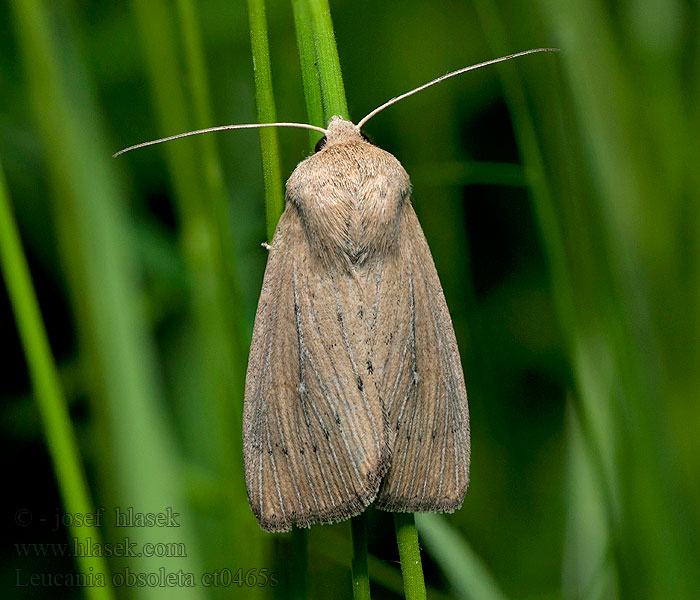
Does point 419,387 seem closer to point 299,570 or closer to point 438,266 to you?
point 299,570

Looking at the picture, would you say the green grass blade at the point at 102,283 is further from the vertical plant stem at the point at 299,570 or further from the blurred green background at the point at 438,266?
the vertical plant stem at the point at 299,570

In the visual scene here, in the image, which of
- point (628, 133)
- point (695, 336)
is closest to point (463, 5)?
point (628, 133)

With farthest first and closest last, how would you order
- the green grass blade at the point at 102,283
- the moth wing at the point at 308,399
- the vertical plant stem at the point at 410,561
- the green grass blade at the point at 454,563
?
the green grass blade at the point at 454,563
the green grass blade at the point at 102,283
the moth wing at the point at 308,399
the vertical plant stem at the point at 410,561

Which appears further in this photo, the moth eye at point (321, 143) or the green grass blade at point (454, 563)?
the green grass blade at point (454, 563)

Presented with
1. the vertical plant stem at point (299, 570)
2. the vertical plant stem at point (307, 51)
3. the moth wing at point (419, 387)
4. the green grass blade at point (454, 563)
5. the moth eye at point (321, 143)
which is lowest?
the green grass blade at point (454, 563)

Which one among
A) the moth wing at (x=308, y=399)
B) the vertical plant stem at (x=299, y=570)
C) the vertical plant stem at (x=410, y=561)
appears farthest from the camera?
the moth wing at (x=308, y=399)

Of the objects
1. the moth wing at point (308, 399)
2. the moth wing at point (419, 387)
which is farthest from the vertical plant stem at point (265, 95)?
the moth wing at point (419, 387)

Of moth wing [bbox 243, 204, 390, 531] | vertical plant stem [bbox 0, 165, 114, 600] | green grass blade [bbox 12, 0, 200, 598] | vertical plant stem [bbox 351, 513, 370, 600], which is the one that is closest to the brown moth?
moth wing [bbox 243, 204, 390, 531]
